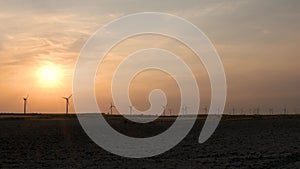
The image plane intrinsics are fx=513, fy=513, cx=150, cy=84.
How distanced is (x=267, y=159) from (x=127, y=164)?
34.9 ft

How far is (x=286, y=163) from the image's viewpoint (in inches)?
1377

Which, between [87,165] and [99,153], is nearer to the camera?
[87,165]

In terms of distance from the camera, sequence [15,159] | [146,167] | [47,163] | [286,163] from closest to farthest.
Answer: [286,163] → [146,167] → [47,163] → [15,159]

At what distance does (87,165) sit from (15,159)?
352 inches

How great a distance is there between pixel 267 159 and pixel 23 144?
33129 mm

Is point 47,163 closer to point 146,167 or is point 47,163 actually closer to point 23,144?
point 146,167

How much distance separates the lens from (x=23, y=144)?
61.5m

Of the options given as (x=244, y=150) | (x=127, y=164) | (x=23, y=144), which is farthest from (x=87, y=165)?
(x=23, y=144)

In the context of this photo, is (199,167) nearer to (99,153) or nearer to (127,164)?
(127,164)

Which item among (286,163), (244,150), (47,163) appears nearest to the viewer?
(286,163)

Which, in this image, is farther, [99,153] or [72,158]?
[99,153]

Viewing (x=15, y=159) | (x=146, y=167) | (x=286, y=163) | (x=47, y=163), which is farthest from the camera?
(x=15, y=159)

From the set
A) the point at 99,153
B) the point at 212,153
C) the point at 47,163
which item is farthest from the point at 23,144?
the point at 212,153

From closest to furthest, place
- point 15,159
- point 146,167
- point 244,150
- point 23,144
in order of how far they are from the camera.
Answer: point 146,167 → point 15,159 → point 244,150 → point 23,144
